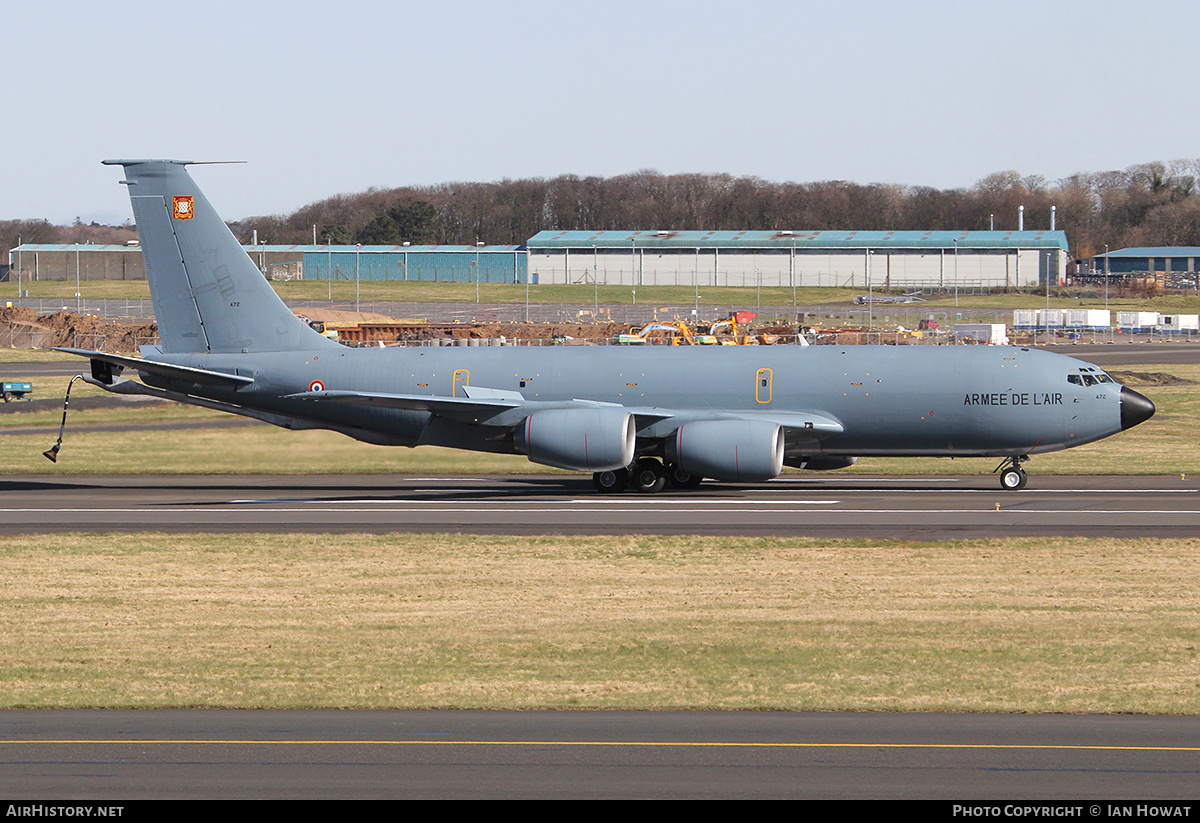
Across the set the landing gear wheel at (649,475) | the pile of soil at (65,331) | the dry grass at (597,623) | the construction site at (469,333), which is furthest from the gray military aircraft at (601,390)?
the pile of soil at (65,331)

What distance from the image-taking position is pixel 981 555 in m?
26.4

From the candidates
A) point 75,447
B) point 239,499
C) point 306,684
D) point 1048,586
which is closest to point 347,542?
point 239,499

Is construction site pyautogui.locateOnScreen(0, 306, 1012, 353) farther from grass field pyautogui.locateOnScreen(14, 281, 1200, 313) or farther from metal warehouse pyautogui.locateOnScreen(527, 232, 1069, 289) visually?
metal warehouse pyautogui.locateOnScreen(527, 232, 1069, 289)

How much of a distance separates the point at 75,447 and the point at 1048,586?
3663 cm

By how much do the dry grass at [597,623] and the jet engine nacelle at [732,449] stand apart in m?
7.04

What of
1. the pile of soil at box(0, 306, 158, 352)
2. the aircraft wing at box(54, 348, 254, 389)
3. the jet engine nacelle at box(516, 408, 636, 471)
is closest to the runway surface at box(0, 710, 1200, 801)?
the jet engine nacelle at box(516, 408, 636, 471)

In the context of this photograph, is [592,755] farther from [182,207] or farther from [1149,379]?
[1149,379]

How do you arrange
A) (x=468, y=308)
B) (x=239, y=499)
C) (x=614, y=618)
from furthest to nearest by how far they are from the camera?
(x=468, y=308), (x=239, y=499), (x=614, y=618)

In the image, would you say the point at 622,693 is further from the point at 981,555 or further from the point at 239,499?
the point at 239,499

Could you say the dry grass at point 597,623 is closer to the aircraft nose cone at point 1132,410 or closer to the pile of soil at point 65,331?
the aircraft nose cone at point 1132,410

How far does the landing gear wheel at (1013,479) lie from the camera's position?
37625mm

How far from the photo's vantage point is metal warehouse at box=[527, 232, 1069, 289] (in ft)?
563

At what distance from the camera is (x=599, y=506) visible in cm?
3531

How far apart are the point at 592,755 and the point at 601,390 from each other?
26293 millimetres
